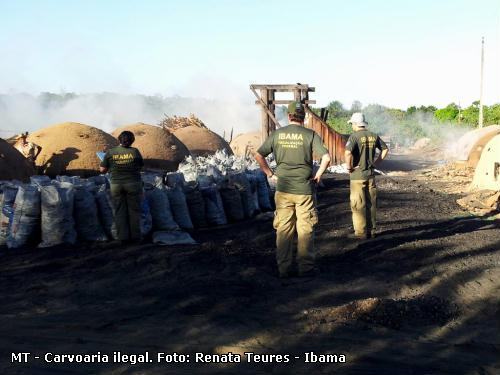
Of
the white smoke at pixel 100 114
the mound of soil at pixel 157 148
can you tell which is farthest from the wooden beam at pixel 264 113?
the white smoke at pixel 100 114

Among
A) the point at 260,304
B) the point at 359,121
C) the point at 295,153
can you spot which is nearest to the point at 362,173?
the point at 359,121

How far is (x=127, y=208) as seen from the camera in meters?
7.65

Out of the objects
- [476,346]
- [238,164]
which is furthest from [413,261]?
[238,164]

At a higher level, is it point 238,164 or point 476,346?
point 238,164

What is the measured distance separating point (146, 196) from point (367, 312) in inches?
177

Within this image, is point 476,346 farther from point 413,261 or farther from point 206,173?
point 206,173

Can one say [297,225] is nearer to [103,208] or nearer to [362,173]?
[362,173]

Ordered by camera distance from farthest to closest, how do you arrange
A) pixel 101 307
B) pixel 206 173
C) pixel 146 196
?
pixel 206 173 < pixel 146 196 < pixel 101 307

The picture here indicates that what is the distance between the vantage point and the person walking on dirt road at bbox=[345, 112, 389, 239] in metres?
8.12

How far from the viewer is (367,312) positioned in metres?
4.86

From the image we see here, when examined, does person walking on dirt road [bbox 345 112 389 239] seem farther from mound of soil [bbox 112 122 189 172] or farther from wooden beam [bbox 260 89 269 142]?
wooden beam [bbox 260 89 269 142]

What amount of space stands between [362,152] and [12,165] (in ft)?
21.5

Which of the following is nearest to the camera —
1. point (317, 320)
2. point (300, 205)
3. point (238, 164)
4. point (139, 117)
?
point (317, 320)

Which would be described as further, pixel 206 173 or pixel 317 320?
pixel 206 173
